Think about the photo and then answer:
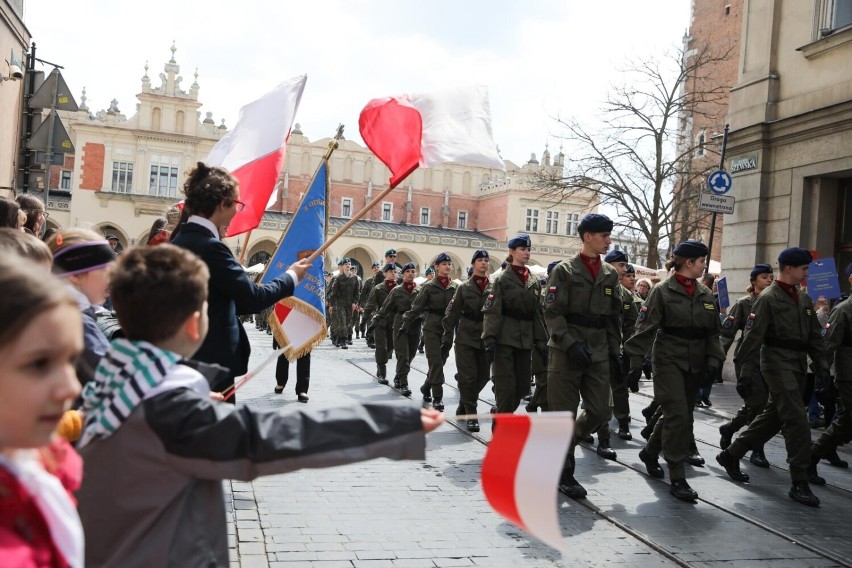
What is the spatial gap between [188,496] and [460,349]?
8.17 meters

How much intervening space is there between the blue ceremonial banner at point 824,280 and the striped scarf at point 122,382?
1077cm

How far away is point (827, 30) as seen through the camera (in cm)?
1404

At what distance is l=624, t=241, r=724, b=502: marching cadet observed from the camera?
7.33 metres

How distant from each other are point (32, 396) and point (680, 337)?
6.69 m

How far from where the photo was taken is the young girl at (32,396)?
1.45m

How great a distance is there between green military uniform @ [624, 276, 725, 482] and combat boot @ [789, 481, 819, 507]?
36.0 inches

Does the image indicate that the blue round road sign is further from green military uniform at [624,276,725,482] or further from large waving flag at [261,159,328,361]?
large waving flag at [261,159,328,361]

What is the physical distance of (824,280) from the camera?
446 inches

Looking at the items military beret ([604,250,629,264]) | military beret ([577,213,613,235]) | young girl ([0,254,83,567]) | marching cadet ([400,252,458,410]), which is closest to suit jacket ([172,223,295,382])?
young girl ([0,254,83,567])

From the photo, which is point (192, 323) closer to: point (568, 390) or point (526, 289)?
point (568, 390)

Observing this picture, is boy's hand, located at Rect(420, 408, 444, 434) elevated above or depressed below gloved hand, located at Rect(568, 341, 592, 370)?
above

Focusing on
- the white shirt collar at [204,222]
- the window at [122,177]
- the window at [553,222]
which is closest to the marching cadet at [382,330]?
the white shirt collar at [204,222]

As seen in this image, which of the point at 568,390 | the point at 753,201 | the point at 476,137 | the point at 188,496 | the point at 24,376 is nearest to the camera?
the point at 24,376

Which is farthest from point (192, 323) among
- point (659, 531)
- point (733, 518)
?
point (733, 518)
